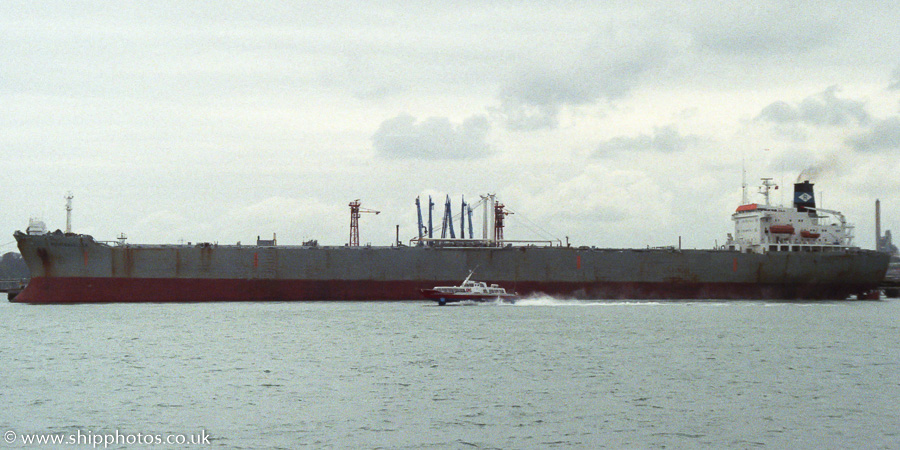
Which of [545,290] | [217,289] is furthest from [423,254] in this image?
[217,289]

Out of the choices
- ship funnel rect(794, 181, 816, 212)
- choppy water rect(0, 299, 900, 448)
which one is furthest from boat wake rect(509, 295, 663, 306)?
ship funnel rect(794, 181, 816, 212)

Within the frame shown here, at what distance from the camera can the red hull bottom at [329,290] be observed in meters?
52.1

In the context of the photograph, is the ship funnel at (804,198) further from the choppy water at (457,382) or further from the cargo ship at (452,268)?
the choppy water at (457,382)

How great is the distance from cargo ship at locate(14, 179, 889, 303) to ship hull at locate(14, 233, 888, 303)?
0.06 metres

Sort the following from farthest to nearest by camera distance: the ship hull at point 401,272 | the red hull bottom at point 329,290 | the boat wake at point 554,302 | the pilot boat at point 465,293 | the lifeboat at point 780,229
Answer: the lifeboat at point 780,229, the boat wake at point 554,302, the pilot boat at point 465,293, the red hull bottom at point 329,290, the ship hull at point 401,272

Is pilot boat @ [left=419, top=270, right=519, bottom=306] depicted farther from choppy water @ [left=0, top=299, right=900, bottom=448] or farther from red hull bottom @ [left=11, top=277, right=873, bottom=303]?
choppy water @ [left=0, top=299, right=900, bottom=448]

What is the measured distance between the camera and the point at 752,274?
59031 mm

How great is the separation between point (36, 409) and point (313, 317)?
26.4 metres

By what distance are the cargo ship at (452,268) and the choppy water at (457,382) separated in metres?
7.45

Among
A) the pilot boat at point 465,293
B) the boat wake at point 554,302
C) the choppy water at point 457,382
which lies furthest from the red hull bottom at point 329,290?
the choppy water at point 457,382

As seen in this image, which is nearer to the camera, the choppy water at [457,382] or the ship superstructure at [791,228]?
the choppy water at [457,382]

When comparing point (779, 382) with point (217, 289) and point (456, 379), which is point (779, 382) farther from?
point (217, 289)

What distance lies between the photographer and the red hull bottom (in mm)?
52062

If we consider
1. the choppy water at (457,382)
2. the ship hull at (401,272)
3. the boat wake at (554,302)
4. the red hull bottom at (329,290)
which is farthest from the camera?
the boat wake at (554,302)
